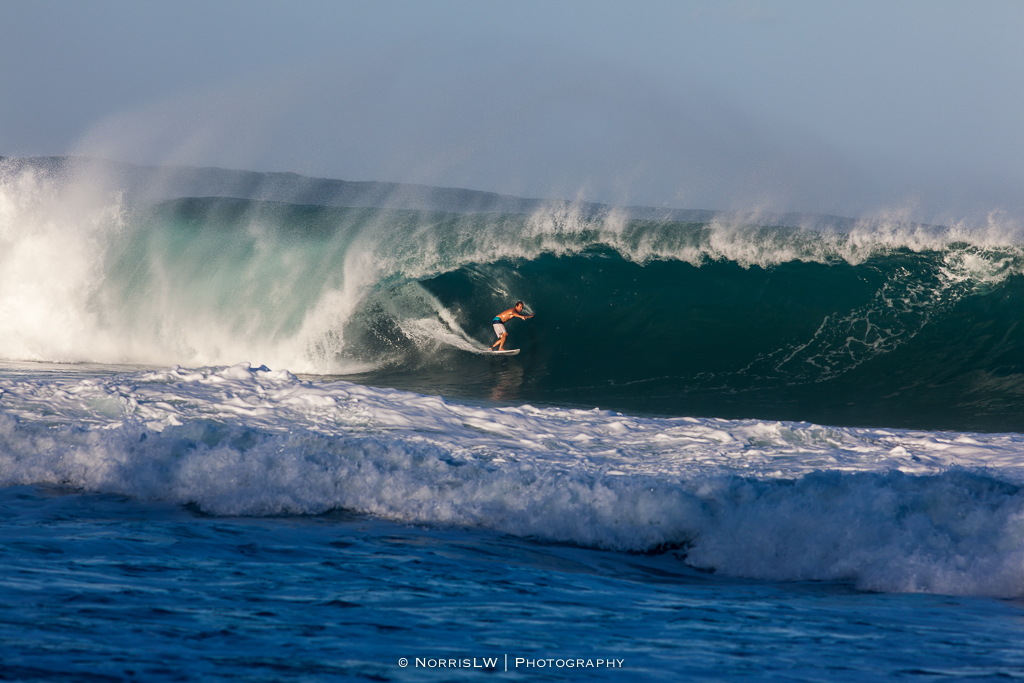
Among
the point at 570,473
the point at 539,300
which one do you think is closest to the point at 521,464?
the point at 570,473

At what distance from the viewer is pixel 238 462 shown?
4922 mm

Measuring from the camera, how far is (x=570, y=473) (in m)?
4.92

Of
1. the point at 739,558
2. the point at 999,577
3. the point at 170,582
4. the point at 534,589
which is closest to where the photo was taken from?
the point at 170,582

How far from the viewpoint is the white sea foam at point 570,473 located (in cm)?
404

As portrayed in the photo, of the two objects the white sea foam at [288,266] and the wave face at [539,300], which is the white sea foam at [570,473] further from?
the white sea foam at [288,266]

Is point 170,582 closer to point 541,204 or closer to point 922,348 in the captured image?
point 922,348

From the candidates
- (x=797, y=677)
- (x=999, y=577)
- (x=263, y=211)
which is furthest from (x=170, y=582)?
(x=263, y=211)

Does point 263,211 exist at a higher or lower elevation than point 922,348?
higher

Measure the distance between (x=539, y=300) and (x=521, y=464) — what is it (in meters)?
8.34

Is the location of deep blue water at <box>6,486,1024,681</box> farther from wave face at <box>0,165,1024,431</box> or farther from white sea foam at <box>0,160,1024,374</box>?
white sea foam at <box>0,160,1024,374</box>

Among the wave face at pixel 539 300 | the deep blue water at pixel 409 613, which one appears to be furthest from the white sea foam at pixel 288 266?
the deep blue water at pixel 409 613

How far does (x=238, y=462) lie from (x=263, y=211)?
1243cm

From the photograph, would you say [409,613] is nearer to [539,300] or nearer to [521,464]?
[521,464]

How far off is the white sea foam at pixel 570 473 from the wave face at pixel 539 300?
3944 millimetres
